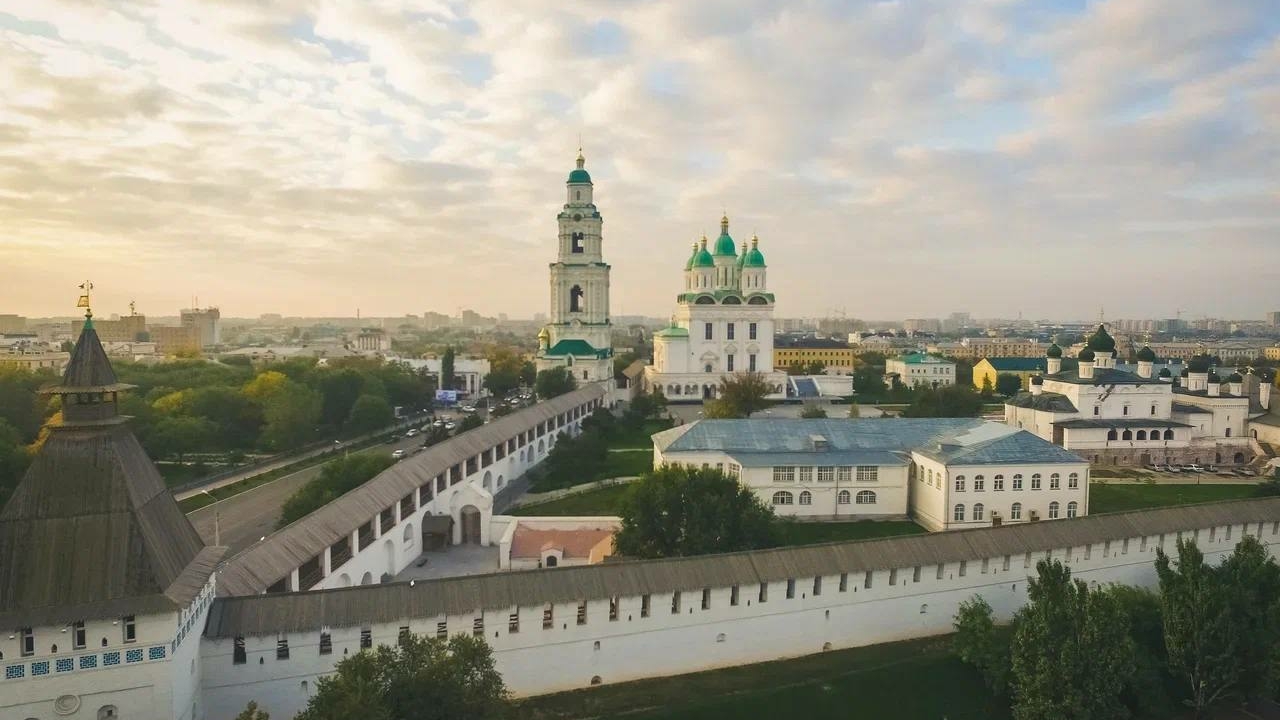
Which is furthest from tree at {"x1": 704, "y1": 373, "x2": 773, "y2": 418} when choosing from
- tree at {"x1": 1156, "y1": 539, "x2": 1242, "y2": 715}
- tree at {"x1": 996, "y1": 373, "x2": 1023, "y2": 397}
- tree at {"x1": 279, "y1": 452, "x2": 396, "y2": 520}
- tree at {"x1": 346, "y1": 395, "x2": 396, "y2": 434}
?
tree at {"x1": 996, "y1": 373, "x2": 1023, "y2": 397}

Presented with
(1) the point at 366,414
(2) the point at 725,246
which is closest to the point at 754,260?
(2) the point at 725,246

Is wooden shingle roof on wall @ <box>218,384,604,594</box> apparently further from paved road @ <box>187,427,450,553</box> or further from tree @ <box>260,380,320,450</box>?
tree @ <box>260,380,320,450</box>

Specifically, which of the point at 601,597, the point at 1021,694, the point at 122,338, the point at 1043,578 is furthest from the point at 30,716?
the point at 122,338

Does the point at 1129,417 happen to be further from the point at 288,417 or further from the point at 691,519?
the point at 288,417

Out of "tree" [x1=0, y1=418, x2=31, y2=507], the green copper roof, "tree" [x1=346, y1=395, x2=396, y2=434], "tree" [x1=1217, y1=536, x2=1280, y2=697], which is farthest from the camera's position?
the green copper roof

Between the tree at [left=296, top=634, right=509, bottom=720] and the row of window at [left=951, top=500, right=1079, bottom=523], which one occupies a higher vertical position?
the tree at [left=296, top=634, right=509, bottom=720]

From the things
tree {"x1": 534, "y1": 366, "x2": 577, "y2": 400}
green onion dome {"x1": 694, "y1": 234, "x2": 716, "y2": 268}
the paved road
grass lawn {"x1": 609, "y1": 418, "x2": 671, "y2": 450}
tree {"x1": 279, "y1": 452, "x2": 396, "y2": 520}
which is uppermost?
green onion dome {"x1": 694, "y1": 234, "x2": 716, "y2": 268}

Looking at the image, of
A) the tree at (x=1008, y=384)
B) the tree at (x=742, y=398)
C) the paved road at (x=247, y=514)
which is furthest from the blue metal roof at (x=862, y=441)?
the tree at (x=1008, y=384)
